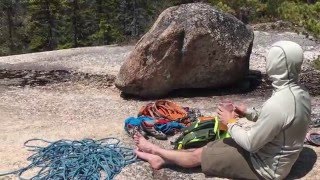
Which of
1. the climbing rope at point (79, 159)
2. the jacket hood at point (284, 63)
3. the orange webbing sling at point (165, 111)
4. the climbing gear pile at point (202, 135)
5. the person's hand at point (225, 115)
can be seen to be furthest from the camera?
the orange webbing sling at point (165, 111)

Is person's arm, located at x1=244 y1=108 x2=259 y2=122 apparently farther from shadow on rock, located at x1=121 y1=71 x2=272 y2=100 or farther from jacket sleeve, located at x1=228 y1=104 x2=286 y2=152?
shadow on rock, located at x1=121 y1=71 x2=272 y2=100

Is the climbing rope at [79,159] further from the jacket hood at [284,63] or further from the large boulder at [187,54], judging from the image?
the large boulder at [187,54]

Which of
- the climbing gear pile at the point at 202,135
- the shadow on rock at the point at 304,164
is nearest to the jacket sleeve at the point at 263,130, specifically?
the shadow on rock at the point at 304,164

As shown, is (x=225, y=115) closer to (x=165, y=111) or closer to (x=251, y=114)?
(x=251, y=114)

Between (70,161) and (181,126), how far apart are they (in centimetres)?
190

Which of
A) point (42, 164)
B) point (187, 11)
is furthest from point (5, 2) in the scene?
point (42, 164)

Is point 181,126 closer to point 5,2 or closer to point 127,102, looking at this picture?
point 127,102

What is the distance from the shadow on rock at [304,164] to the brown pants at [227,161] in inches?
20.0

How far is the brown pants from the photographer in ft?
15.4

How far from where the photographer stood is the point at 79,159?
18.4ft

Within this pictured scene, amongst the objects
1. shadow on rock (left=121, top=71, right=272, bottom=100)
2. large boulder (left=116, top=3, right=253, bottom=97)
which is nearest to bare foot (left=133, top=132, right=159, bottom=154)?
large boulder (left=116, top=3, right=253, bottom=97)

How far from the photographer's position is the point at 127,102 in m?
9.02

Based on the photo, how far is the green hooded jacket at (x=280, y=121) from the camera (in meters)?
4.12

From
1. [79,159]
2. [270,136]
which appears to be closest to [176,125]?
[79,159]
